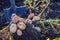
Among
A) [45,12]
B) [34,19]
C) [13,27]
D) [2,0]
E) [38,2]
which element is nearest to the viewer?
[13,27]

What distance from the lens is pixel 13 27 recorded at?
4.33ft

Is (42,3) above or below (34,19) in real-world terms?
below

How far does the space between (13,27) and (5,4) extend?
0.98 m

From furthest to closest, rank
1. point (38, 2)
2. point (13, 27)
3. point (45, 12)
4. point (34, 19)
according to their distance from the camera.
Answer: point (38, 2) < point (45, 12) < point (34, 19) < point (13, 27)

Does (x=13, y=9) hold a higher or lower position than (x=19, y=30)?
lower

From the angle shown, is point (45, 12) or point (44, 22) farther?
point (45, 12)

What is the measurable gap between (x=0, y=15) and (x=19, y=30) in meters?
0.78

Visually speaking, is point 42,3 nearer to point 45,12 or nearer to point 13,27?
point 45,12

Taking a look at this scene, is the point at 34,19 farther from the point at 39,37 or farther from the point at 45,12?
the point at 45,12

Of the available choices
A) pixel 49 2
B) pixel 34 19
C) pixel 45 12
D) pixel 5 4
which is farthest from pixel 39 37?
pixel 5 4

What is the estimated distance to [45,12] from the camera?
1968 mm

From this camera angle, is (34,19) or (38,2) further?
(38,2)

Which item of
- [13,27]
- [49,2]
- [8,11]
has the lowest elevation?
[8,11]

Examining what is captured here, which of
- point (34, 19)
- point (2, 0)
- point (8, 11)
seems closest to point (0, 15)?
point (8, 11)
